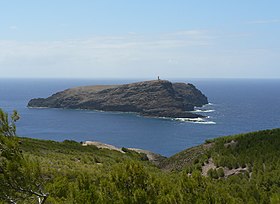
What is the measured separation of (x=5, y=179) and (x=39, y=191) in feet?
3.14

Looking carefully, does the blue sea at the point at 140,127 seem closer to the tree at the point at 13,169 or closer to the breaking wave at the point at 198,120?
the breaking wave at the point at 198,120

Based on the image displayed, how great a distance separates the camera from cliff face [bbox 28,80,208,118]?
14850 cm

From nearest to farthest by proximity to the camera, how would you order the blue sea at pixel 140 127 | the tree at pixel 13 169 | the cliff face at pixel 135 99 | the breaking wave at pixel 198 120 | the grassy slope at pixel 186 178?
1. the tree at pixel 13 169
2. the grassy slope at pixel 186 178
3. the blue sea at pixel 140 127
4. the breaking wave at pixel 198 120
5. the cliff face at pixel 135 99

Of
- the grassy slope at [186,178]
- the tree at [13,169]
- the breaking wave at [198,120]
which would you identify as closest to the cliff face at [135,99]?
the breaking wave at [198,120]

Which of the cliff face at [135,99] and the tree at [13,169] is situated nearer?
the tree at [13,169]

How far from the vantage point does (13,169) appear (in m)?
9.15

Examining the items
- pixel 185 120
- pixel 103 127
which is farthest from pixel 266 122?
pixel 103 127

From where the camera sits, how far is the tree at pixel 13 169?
29.8 ft

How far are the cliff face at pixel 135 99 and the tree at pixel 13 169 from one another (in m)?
129

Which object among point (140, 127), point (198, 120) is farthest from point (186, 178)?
point (198, 120)

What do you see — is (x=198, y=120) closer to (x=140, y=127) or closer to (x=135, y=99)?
(x=140, y=127)

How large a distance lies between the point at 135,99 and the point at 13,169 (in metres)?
148

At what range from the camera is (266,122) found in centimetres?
11825

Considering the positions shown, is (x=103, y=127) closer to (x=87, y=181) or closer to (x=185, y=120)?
(x=185, y=120)
